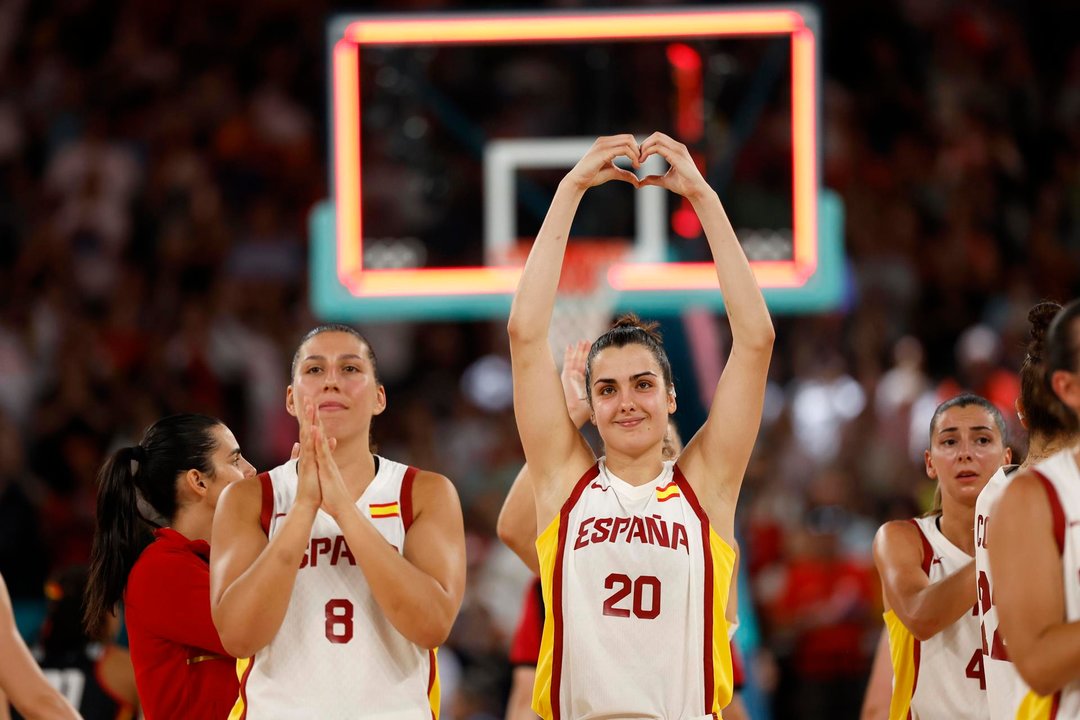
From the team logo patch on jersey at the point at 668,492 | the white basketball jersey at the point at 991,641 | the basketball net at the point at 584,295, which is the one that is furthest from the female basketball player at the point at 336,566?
the basketball net at the point at 584,295

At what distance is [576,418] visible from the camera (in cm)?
497

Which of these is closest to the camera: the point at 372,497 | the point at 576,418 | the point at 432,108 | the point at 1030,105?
the point at 372,497

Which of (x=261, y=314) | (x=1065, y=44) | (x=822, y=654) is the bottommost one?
(x=822, y=654)

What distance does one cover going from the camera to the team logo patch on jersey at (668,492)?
4121 mm

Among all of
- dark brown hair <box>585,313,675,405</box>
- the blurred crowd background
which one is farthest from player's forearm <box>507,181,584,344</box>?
the blurred crowd background

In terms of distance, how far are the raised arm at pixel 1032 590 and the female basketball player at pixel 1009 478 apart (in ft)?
1.09

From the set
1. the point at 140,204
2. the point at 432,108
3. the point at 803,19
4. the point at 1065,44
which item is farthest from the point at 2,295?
the point at 1065,44

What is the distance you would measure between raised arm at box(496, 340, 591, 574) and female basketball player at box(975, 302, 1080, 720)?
1377mm

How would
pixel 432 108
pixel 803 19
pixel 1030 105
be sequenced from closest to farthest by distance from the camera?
pixel 803 19 < pixel 432 108 < pixel 1030 105

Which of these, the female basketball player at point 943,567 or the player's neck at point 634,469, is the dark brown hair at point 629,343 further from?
the female basketball player at point 943,567

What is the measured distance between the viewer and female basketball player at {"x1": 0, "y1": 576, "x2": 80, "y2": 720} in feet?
14.5

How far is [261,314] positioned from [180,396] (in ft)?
3.36

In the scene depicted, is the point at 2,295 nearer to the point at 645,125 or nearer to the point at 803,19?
the point at 645,125

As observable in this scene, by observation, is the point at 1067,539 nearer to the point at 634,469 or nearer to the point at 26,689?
the point at 634,469
